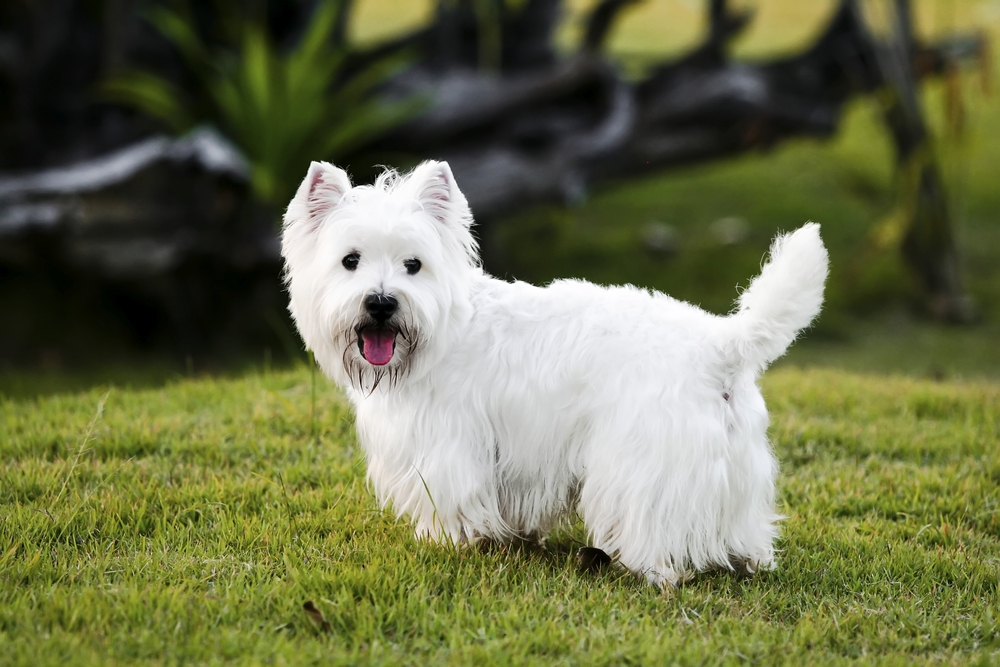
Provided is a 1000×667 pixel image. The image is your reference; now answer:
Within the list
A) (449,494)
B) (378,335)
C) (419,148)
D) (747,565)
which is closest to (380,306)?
(378,335)

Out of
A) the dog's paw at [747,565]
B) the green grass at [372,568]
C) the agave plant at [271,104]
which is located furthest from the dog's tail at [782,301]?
the agave plant at [271,104]

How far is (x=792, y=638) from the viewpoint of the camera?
9.87 feet

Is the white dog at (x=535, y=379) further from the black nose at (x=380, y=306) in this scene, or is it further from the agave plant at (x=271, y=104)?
the agave plant at (x=271, y=104)

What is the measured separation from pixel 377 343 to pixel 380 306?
0.15m

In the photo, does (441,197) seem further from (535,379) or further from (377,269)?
(535,379)

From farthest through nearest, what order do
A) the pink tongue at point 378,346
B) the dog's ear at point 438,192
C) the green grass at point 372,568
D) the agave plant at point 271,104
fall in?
the agave plant at point 271,104
the dog's ear at point 438,192
the pink tongue at point 378,346
the green grass at point 372,568

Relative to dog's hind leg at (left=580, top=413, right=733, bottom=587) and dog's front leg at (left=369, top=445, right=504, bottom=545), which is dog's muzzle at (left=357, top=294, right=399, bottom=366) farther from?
dog's hind leg at (left=580, top=413, right=733, bottom=587)

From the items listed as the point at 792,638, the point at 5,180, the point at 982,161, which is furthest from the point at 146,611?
the point at 982,161

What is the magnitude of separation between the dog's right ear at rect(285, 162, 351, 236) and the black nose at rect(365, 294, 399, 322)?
1.43 feet

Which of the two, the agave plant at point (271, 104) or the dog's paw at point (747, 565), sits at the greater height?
the agave plant at point (271, 104)

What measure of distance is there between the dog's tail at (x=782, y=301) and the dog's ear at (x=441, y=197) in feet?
3.42

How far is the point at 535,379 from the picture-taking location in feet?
11.0

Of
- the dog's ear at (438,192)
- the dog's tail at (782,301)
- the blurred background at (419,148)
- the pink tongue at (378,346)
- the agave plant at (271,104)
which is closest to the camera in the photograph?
the dog's tail at (782,301)

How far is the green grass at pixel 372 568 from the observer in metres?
2.87
